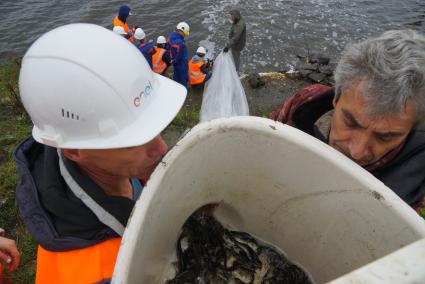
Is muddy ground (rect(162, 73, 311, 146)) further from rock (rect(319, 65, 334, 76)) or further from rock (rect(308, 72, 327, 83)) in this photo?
rock (rect(319, 65, 334, 76))

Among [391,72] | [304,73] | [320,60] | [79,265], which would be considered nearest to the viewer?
[79,265]

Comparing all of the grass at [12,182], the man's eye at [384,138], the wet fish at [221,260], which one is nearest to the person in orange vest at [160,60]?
the grass at [12,182]

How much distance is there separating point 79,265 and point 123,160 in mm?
429

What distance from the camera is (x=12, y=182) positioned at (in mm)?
4082

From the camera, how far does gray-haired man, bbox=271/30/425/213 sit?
142 centimetres

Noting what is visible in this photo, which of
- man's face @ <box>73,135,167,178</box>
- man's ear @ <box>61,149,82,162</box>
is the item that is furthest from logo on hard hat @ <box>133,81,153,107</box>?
man's ear @ <box>61,149,82,162</box>

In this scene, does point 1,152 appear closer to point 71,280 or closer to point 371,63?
point 71,280

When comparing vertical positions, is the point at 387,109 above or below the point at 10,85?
above

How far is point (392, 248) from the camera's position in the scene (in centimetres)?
125

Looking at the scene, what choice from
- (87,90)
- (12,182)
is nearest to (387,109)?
(87,90)

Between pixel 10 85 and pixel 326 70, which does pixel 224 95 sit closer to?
pixel 326 70

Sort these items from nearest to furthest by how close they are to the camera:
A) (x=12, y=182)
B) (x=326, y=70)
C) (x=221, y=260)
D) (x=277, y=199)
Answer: (x=277, y=199)
(x=221, y=260)
(x=12, y=182)
(x=326, y=70)

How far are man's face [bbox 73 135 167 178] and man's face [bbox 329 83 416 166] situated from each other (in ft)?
3.09

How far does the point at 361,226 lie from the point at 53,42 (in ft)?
4.65
